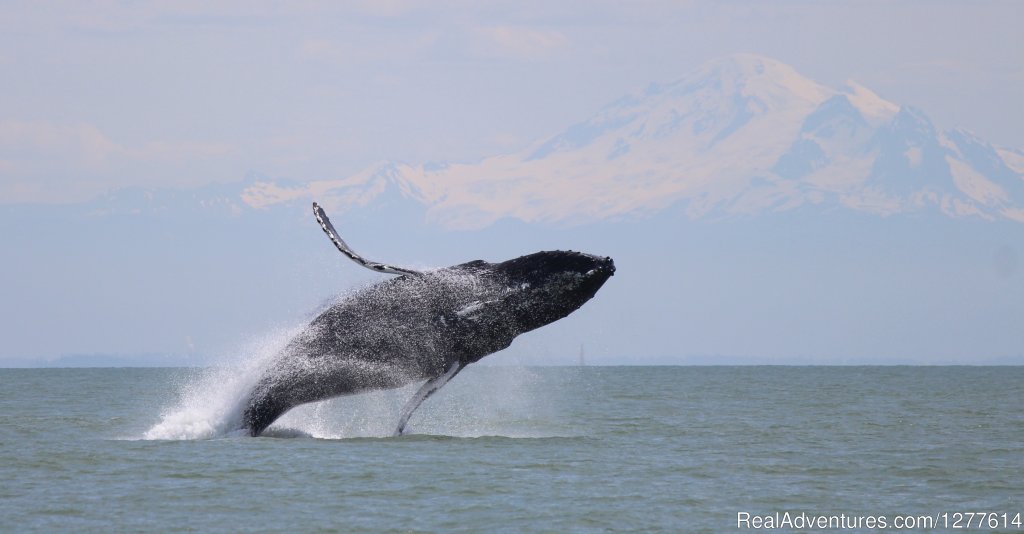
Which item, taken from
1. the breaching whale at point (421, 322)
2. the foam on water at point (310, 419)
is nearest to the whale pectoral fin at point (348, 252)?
the breaching whale at point (421, 322)

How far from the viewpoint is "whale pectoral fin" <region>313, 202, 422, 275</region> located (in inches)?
730

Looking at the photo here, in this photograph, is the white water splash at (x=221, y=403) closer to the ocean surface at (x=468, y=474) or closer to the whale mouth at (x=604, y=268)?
the ocean surface at (x=468, y=474)

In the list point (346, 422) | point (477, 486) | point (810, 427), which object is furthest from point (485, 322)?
point (810, 427)

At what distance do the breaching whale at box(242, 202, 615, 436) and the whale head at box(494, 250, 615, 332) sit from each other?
14 mm

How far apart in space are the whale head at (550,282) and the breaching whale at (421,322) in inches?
0.5

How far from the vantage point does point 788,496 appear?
18781 mm

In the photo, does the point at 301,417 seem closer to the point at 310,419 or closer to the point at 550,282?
the point at 310,419

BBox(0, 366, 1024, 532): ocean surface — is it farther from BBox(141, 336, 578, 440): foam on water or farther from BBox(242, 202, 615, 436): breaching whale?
BBox(242, 202, 615, 436): breaching whale

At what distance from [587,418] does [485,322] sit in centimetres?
1688

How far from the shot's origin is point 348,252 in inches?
740

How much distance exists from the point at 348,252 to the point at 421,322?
5.31 feet

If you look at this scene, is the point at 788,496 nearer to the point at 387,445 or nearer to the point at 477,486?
the point at 477,486

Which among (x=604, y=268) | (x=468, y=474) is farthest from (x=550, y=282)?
(x=468, y=474)

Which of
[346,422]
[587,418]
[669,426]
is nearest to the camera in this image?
[346,422]
